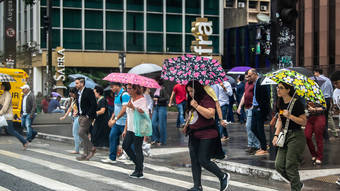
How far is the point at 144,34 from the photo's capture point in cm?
4781

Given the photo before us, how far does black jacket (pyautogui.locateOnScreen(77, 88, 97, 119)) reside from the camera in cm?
1208

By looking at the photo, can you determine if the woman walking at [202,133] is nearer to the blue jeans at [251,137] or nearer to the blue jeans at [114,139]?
the blue jeans at [114,139]

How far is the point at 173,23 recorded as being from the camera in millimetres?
48875

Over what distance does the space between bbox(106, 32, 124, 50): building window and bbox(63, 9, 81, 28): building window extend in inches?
102

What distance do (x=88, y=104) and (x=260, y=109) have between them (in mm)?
3609

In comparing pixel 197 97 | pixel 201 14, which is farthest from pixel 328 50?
pixel 197 97

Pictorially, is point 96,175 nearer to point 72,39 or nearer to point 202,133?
point 202,133

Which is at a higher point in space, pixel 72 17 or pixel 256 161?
pixel 72 17

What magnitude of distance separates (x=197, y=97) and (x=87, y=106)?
15.2 feet

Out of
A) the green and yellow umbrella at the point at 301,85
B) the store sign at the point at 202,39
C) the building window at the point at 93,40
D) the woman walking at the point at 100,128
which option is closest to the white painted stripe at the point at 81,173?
the woman walking at the point at 100,128

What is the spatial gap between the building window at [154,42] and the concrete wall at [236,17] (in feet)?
63.1

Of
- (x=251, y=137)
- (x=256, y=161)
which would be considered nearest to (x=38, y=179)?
(x=256, y=161)

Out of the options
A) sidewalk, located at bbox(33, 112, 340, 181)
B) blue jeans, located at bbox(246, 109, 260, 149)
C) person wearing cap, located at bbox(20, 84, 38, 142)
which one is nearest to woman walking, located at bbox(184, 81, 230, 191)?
sidewalk, located at bbox(33, 112, 340, 181)

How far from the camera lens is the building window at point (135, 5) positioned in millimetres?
47344
